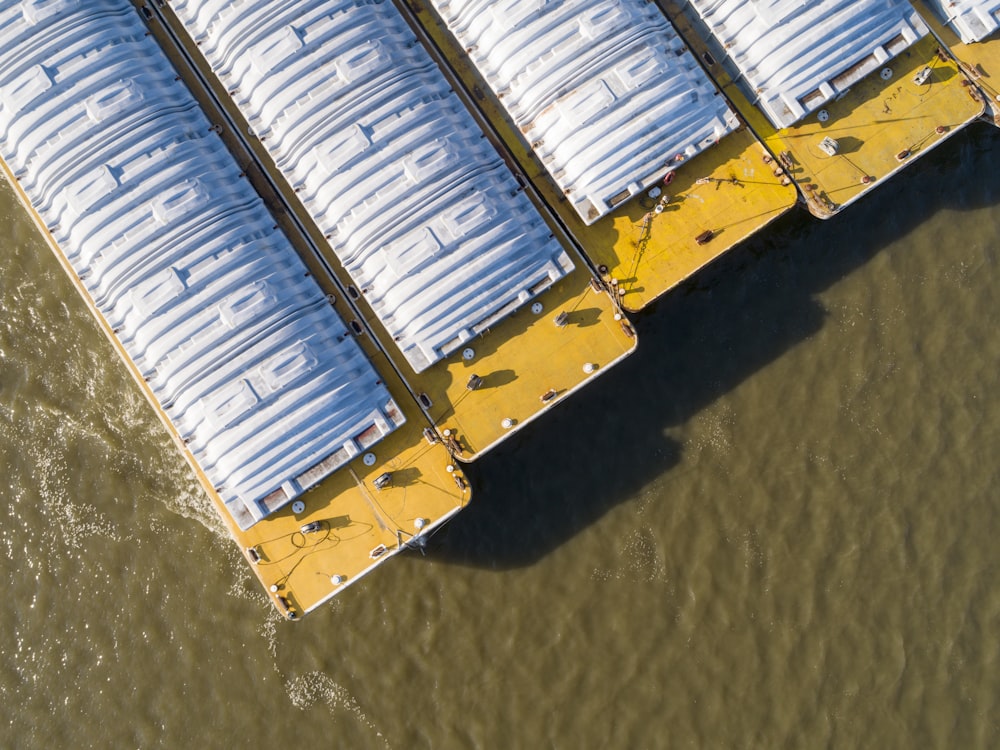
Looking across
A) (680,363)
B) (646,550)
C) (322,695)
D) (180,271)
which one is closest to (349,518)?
(322,695)

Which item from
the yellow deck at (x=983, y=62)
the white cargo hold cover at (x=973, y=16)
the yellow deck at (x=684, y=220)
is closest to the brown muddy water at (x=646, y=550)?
the yellow deck at (x=983, y=62)

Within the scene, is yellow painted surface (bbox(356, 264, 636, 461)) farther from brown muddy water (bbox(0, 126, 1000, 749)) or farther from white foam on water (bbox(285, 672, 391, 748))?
white foam on water (bbox(285, 672, 391, 748))

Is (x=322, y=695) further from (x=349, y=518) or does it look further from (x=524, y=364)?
(x=524, y=364)

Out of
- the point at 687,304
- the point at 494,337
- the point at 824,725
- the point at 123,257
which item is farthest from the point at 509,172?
the point at 824,725

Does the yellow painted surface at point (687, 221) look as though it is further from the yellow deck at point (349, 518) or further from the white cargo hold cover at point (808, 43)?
the yellow deck at point (349, 518)

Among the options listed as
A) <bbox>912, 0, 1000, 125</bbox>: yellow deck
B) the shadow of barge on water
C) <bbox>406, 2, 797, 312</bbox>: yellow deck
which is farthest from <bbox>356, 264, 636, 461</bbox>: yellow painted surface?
<bbox>912, 0, 1000, 125</bbox>: yellow deck

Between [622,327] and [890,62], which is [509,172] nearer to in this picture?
[622,327]
